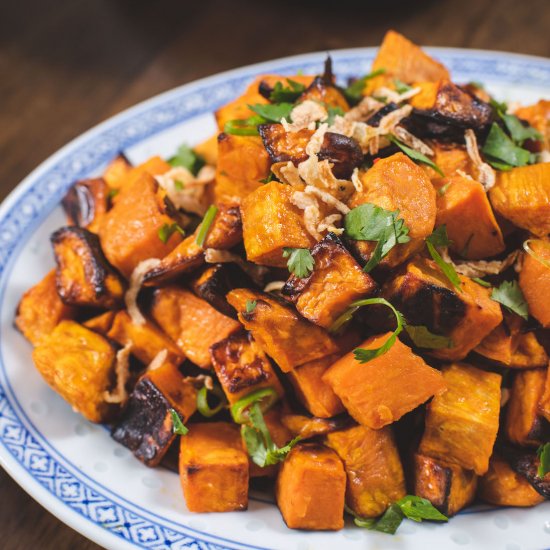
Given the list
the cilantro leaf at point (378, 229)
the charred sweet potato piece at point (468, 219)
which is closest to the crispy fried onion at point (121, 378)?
the cilantro leaf at point (378, 229)

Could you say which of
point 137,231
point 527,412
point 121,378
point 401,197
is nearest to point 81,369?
point 121,378

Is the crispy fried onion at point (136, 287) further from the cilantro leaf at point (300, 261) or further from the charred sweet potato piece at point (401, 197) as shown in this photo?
the charred sweet potato piece at point (401, 197)

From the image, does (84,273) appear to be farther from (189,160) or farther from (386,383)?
(386,383)

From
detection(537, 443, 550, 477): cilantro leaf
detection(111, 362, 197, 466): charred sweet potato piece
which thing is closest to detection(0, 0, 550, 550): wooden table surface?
detection(111, 362, 197, 466): charred sweet potato piece

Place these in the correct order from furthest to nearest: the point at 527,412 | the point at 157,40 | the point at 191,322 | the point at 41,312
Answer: the point at 157,40
the point at 41,312
the point at 191,322
the point at 527,412

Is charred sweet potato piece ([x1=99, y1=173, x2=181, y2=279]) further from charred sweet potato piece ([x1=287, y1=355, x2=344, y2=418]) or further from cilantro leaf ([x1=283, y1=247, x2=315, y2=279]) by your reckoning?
charred sweet potato piece ([x1=287, y1=355, x2=344, y2=418])

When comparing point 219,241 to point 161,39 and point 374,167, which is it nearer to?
point 374,167
